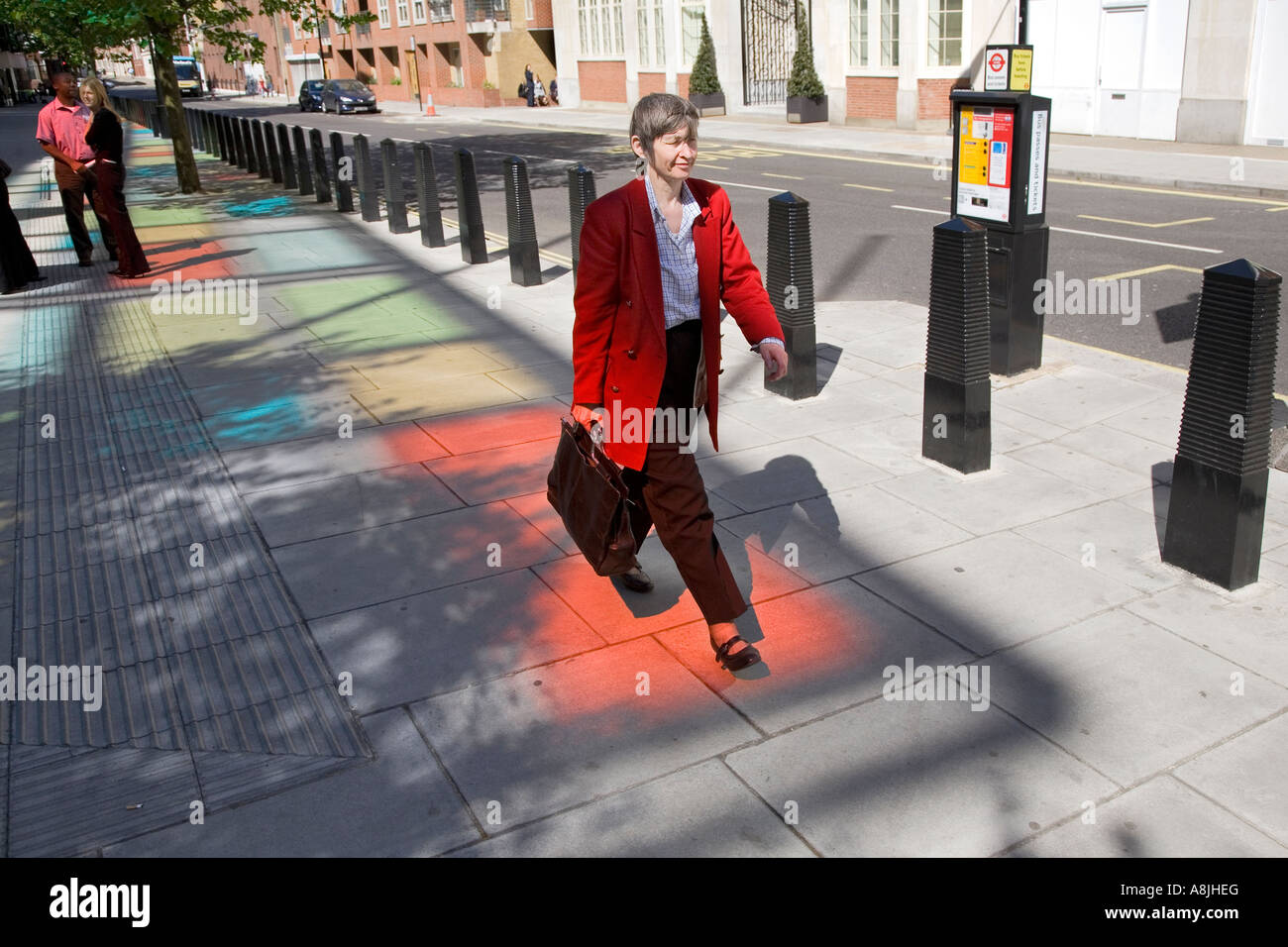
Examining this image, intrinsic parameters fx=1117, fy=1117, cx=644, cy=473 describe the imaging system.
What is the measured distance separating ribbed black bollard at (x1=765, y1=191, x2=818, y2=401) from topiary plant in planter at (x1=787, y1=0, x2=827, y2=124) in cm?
2287

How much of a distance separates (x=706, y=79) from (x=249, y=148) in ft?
50.2

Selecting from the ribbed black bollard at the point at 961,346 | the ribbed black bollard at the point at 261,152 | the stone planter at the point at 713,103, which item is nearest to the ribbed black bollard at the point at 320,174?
the ribbed black bollard at the point at 261,152

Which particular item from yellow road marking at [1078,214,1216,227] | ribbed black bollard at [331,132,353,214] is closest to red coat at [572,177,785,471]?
yellow road marking at [1078,214,1216,227]

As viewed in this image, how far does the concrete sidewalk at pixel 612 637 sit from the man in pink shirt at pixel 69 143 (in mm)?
4916

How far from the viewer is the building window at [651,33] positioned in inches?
1389

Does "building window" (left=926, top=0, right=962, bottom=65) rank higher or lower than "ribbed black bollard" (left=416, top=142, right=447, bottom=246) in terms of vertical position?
higher

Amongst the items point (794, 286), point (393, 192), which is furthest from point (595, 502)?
point (393, 192)

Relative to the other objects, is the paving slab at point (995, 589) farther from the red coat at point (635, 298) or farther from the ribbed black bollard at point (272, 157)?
the ribbed black bollard at point (272, 157)

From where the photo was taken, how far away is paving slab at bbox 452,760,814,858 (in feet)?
9.77

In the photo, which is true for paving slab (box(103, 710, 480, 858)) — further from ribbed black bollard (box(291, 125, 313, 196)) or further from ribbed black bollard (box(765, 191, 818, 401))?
ribbed black bollard (box(291, 125, 313, 196))

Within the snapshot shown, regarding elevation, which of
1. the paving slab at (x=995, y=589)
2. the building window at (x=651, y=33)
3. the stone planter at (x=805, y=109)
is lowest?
the paving slab at (x=995, y=589)

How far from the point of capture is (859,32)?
86.8ft
